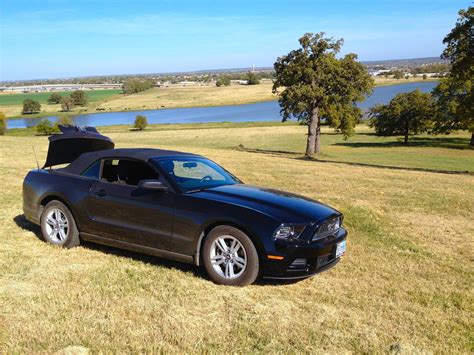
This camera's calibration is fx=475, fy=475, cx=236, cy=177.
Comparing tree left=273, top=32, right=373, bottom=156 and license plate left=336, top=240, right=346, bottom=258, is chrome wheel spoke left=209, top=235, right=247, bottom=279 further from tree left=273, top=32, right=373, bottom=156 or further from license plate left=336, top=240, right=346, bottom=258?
tree left=273, top=32, right=373, bottom=156

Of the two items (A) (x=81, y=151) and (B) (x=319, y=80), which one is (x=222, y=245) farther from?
(B) (x=319, y=80)

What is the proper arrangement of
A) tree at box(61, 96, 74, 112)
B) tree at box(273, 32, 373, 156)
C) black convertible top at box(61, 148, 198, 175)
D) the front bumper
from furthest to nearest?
tree at box(61, 96, 74, 112)
tree at box(273, 32, 373, 156)
black convertible top at box(61, 148, 198, 175)
the front bumper

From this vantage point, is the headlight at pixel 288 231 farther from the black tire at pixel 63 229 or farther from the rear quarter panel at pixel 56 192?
the black tire at pixel 63 229

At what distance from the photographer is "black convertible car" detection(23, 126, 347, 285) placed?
480 centimetres

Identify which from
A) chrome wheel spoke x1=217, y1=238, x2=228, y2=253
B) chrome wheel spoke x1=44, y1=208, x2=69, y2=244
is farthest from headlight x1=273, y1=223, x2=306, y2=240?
chrome wheel spoke x1=44, y1=208, x2=69, y2=244

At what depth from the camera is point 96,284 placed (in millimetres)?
4918

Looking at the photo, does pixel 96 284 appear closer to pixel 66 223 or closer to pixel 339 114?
pixel 66 223

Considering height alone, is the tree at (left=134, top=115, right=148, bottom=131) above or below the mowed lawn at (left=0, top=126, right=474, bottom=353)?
below

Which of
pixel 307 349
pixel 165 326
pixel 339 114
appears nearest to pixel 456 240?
pixel 307 349

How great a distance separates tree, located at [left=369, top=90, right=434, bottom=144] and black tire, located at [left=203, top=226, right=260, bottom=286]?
4925 cm

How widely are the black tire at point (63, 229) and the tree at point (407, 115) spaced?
48.9m

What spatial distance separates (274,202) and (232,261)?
2.66 ft

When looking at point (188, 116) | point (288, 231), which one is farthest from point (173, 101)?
point (288, 231)

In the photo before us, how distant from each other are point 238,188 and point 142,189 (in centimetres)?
114
